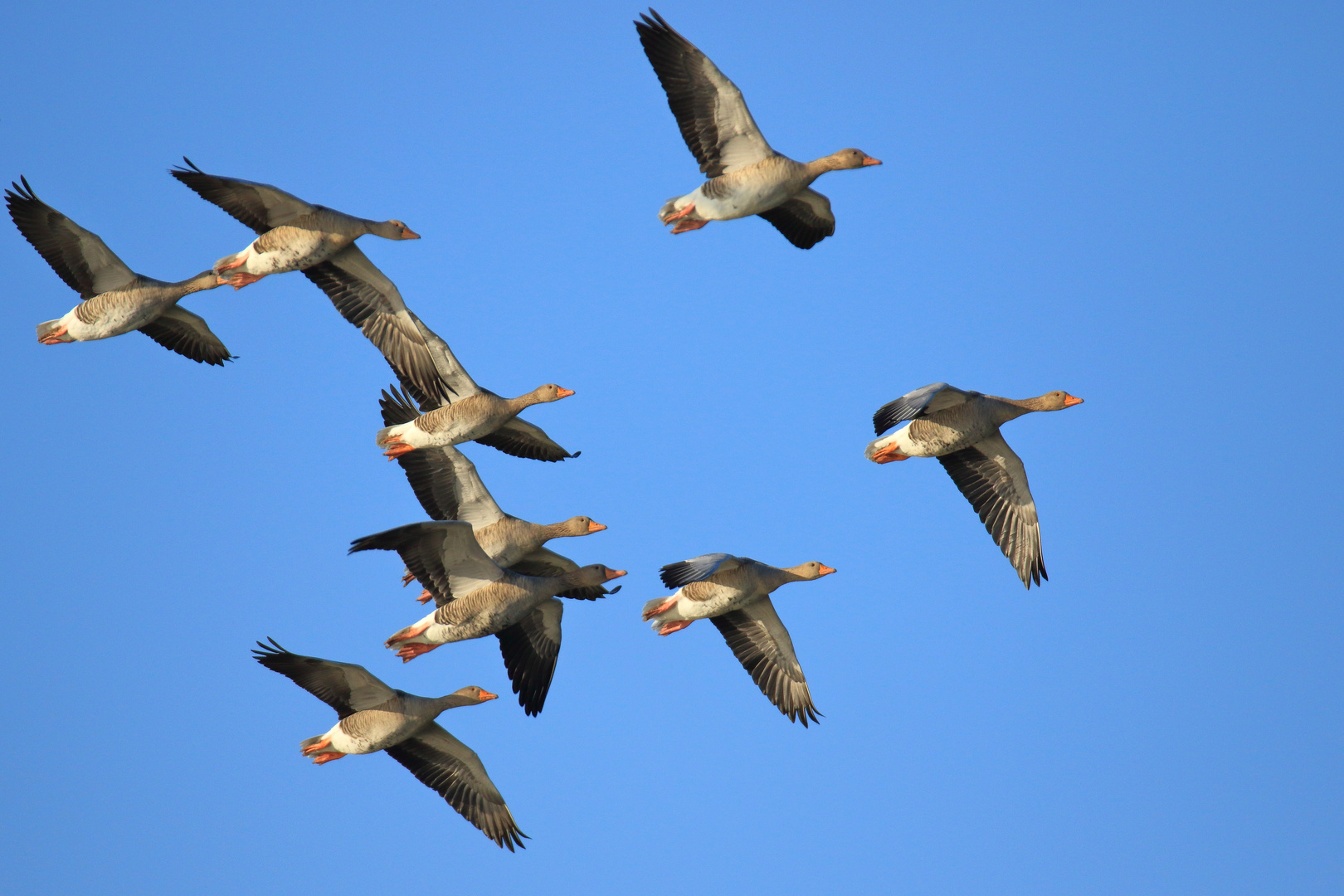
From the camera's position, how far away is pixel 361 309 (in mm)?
16844

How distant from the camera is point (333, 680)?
15305mm

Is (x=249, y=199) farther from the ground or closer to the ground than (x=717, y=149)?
closer to the ground

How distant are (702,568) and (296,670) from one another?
4.85 m

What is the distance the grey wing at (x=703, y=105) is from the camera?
605 inches

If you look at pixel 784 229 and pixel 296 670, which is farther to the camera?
Answer: pixel 784 229

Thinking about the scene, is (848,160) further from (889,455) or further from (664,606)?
(664,606)

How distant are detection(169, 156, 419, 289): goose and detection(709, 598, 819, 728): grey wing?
6.93 m

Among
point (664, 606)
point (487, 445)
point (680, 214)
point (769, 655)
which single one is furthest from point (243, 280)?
point (769, 655)

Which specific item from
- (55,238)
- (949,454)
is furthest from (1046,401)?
(55,238)

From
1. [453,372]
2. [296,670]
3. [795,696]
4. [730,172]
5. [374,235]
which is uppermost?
[730,172]

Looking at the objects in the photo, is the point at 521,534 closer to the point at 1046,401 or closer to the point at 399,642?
the point at 399,642

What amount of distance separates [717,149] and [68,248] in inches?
351

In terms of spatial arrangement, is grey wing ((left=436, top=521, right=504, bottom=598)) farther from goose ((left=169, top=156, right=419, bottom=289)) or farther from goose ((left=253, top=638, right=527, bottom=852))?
goose ((left=169, top=156, right=419, bottom=289))

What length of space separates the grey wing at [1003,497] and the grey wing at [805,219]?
3576 mm
